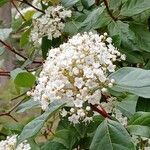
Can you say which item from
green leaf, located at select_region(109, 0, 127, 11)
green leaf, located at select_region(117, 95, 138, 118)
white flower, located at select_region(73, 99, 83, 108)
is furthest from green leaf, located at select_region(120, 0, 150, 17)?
white flower, located at select_region(73, 99, 83, 108)

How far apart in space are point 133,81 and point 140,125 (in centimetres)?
12

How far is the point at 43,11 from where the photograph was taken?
5.35 ft

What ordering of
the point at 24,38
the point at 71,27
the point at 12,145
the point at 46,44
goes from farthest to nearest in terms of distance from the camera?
the point at 24,38
the point at 46,44
the point at 71,27
the point at 12,145

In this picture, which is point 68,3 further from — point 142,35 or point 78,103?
point 78,103

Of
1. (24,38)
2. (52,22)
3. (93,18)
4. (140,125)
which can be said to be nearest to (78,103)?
(140,125)

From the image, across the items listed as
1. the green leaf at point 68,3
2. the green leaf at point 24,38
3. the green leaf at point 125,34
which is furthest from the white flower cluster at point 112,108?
the green leaf at point 24,38

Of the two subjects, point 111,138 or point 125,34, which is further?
point 125,34

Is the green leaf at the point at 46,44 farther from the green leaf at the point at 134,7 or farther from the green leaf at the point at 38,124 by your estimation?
the green leaf at the point at 38,124

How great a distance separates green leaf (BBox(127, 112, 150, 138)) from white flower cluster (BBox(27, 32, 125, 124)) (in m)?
0.11

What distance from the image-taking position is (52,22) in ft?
5.02

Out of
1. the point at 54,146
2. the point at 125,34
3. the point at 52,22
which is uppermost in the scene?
the point at 52,22

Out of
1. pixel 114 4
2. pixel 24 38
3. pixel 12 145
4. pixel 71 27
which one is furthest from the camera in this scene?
pixel 24 38

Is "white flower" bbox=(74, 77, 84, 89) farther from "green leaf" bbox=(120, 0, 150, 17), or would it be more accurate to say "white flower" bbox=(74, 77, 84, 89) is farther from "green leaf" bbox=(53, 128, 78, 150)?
"green leaf" bbox=(120, 0, 150, 17)

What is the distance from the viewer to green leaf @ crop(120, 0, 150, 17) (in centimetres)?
141
